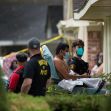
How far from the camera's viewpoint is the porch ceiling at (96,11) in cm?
→ 1351

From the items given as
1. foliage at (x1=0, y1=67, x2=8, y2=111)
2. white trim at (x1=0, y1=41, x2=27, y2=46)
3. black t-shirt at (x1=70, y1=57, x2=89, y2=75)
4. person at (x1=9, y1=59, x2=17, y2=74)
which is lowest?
white trim at (x1=0, y1=41, x2=27, y2=46)

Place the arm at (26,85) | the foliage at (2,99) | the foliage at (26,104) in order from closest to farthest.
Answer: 1. the foliage at (2,99)
2. the foliage at (26,104)
3. the arm at (26,85)

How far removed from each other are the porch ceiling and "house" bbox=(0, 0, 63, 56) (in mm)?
28569

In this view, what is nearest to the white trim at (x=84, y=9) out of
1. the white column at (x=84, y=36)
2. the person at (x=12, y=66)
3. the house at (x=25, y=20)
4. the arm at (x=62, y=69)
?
the arm at (x=62, y=69)

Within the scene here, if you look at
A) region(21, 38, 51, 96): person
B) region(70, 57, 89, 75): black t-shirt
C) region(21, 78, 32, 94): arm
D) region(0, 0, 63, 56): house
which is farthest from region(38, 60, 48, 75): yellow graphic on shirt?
region(0, 0, 63, 56): house

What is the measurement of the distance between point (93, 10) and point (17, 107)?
26.7ft

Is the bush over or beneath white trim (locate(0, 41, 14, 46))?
over

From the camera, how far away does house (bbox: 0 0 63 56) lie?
1801 inches

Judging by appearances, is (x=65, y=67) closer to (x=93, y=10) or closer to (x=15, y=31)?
(x=93, y=10)

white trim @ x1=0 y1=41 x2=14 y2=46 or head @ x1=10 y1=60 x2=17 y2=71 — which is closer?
head @ x1=10 y1=60 x2=17 y2=71

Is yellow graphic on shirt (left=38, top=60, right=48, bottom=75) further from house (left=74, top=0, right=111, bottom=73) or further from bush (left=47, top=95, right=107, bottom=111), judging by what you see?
bush (left=47, top=95, right=107, bottom=111)

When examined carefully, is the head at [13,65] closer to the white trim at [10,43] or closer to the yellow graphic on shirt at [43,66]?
the yellow graphic on shirt at [43,66]

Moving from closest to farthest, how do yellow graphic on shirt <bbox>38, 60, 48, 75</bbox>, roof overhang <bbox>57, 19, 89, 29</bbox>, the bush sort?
1. the bush
2. yellow graphic on shirt <bbox>38, 60, 48, 75</bbox>
3. roof overhang <bbox>57, 19, 89, 29</bbox>

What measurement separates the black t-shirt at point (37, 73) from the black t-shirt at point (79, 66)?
3290 mm
